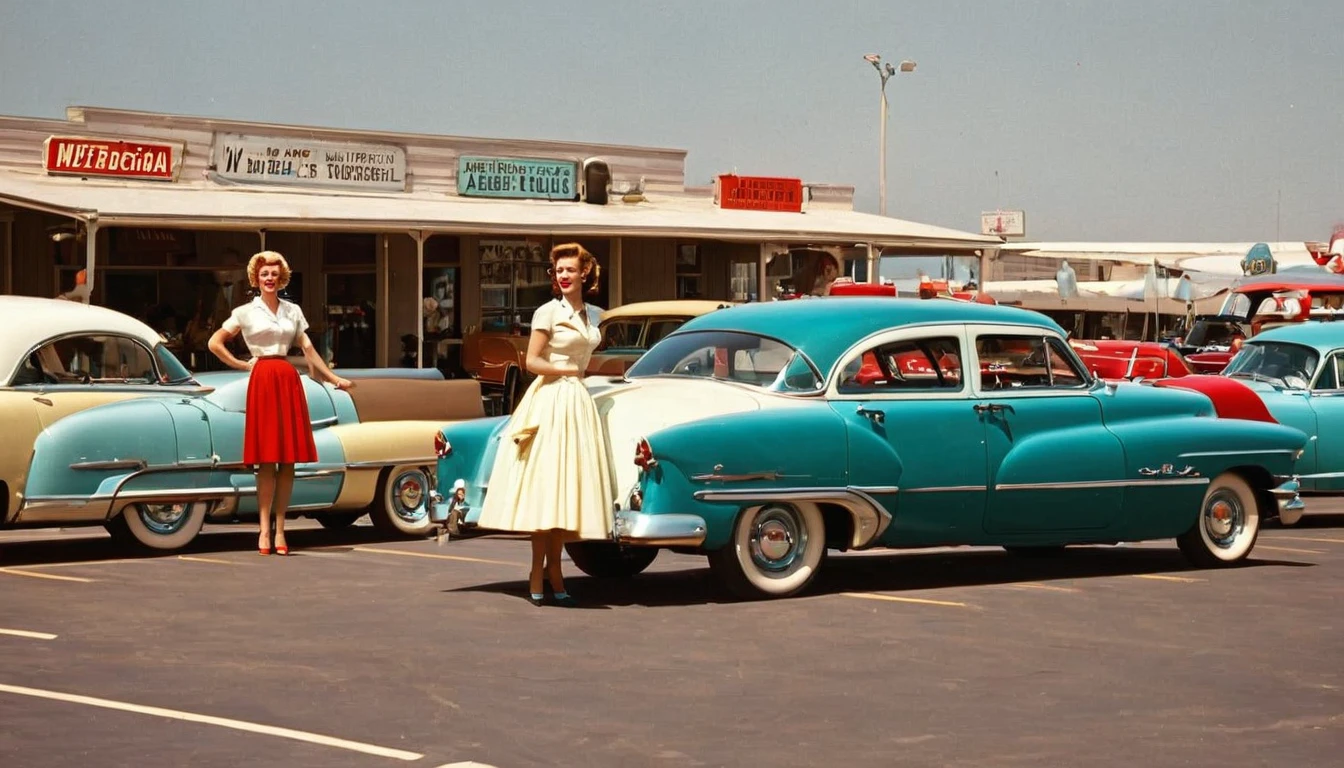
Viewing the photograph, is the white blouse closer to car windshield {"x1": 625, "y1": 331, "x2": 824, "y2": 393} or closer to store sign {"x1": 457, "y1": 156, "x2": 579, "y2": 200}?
car windshield {"x1": 625, "y1": 331, "x2": 824, "y2": 393}

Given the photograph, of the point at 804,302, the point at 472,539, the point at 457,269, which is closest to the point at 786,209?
the point at 457,269

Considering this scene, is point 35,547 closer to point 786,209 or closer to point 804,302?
point 804,302

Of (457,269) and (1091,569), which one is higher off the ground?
(457,269)

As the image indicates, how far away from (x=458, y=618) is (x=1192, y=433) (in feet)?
15.2

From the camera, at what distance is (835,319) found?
10.2 m

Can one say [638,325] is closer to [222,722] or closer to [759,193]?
[759,193]

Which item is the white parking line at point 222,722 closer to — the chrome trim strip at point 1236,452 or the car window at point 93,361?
the car window at point 93,361

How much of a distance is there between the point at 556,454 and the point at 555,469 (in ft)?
0.25

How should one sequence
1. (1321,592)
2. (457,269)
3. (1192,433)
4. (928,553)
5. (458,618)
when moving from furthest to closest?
(457,269), (928,553), (1192,433), (1321,592), (458,618)

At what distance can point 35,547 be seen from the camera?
12500 millimetres

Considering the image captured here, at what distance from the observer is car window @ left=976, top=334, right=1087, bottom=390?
10602mm

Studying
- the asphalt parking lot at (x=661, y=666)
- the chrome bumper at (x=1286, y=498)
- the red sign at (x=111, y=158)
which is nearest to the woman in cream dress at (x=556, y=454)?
the asphalt parking lot at (x=661, y=666)

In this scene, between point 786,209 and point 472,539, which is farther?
point 786,209

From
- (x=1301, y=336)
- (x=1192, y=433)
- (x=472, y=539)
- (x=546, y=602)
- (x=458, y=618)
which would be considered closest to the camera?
(x=458, y=618)
